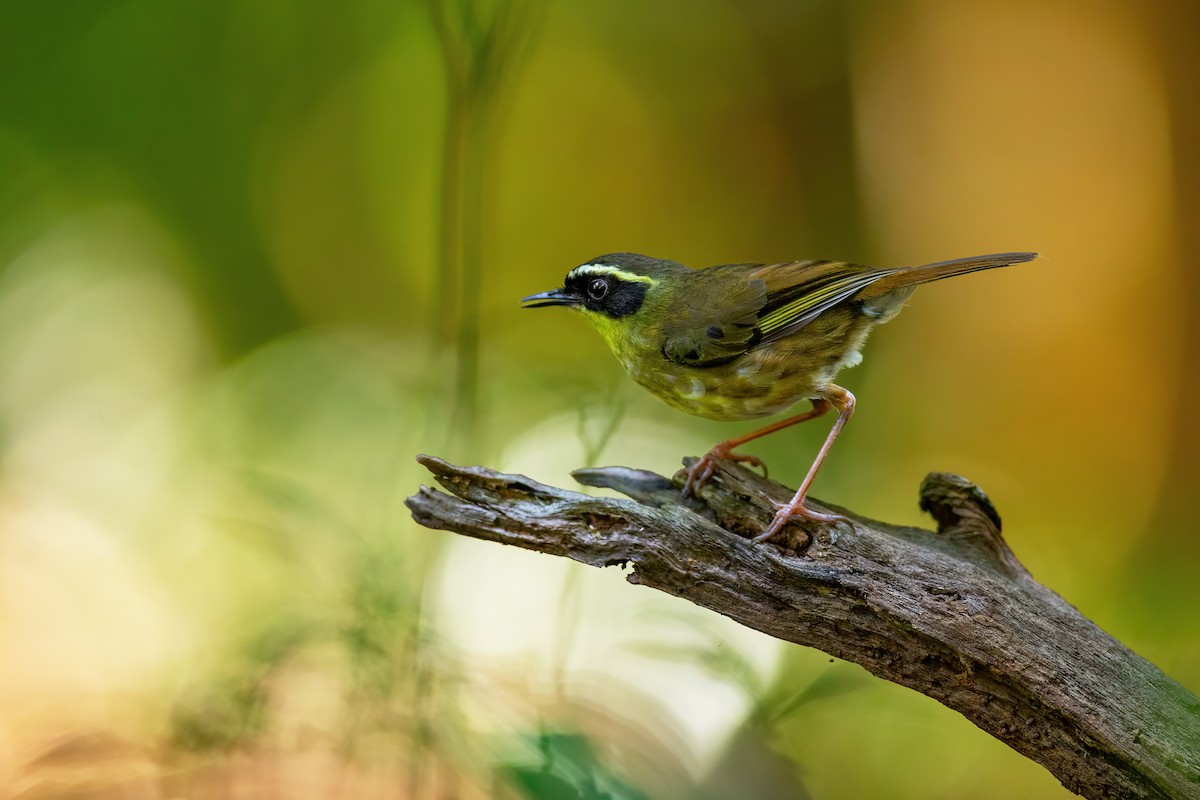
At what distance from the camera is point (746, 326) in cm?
238

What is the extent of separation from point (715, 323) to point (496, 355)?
1.39m

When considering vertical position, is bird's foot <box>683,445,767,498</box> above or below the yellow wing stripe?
below

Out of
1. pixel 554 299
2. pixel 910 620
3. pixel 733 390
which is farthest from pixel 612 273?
pixel 910 620

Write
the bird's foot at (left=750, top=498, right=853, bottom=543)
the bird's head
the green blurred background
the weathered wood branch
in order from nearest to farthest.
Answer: the weathered wood branch → the bird's foot at (left=750, top=498, right=853, bottom=543) → the bird's head → the green blurred background

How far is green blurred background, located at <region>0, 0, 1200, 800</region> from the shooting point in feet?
10.4

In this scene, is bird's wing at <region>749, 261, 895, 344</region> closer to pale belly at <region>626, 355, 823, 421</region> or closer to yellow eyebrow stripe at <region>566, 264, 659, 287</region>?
pale belly at <region>626, 355, 823, 421</region>

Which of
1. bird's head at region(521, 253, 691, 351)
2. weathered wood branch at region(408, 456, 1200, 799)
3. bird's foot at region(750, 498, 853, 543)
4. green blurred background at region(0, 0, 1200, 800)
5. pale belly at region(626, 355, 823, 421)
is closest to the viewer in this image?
weathered wood branch at region(408, 456, 1200, 799)

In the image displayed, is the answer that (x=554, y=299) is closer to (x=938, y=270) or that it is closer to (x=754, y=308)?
A: (x=754, y=308)

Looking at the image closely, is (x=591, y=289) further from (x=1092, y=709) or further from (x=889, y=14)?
(x=889, y=14)

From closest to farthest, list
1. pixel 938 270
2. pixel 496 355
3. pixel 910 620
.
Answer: pixel 910 620 < pixel 938 270 < pixel 496 355

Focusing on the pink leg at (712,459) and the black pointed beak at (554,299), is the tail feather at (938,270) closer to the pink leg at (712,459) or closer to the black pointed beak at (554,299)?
the pink leg at (712,459)

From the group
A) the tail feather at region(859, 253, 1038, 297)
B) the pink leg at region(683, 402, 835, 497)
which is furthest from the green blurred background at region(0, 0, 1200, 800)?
the tail feather at region(859, 253, 1038, 297)

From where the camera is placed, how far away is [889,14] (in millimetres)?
3713

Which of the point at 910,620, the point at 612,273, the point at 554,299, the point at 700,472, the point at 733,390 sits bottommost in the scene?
the point at 910,620
